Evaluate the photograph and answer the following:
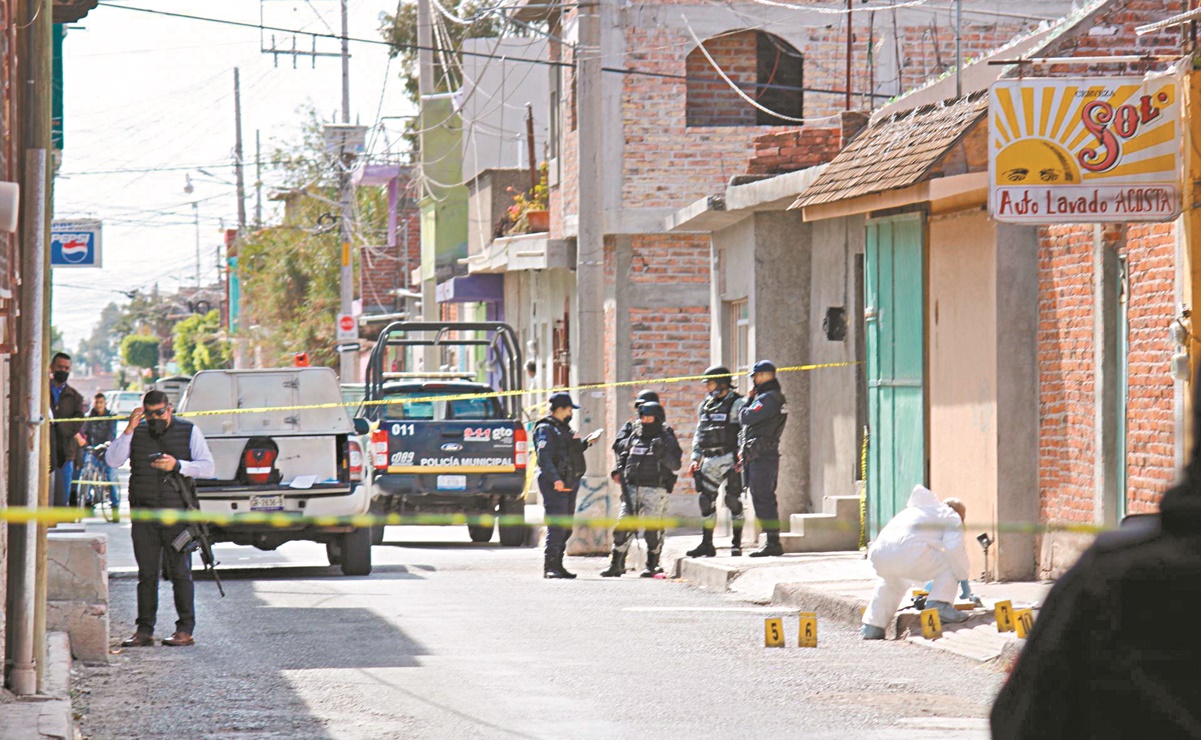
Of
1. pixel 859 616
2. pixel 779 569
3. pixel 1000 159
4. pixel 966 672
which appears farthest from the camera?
pixel 779 569

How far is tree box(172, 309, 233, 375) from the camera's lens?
87.6 metres

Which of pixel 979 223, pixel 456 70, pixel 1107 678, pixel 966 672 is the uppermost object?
pixel 456 70

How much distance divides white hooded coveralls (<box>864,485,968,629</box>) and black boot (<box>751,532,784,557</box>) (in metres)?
5.24

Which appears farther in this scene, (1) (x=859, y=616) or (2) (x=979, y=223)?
(2) (x=979, y=223)

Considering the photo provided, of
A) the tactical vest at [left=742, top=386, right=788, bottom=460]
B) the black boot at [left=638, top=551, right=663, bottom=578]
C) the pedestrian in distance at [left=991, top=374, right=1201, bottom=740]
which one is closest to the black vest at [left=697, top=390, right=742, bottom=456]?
the tactical vest at [left=742, top=386, right=788, bottom=460]

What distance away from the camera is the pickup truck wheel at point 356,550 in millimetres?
17172

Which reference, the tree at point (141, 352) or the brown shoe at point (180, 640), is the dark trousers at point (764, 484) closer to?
the brown shoe at point (180, 640)

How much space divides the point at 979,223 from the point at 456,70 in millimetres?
34772

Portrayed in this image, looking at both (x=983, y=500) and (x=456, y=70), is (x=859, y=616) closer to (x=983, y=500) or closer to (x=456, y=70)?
(x=983, y=500)

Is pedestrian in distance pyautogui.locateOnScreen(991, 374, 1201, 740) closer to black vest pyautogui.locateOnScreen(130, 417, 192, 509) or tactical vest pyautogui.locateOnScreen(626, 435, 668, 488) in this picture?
black vest pyautogui.locateOnScreen(130, 417, 192, 509)

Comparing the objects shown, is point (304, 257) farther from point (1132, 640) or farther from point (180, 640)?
point (1132, 640)

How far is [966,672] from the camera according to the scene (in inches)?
436

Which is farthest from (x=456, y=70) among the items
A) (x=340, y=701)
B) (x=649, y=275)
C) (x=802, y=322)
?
(x=340, y=701)

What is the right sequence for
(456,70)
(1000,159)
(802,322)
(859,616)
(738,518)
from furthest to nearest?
(456,70) < (802,322) < (738,518) < (859,616) < (1000,159)
